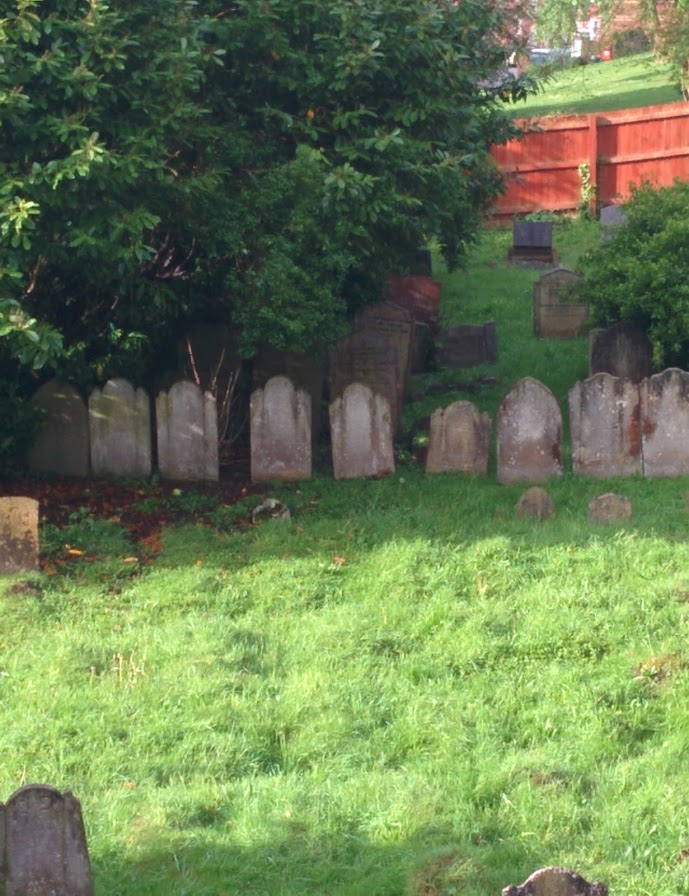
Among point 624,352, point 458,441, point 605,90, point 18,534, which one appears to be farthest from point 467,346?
point 605,90

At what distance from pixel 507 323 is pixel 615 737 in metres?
10.4

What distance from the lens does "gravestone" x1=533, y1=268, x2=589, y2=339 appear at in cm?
1439

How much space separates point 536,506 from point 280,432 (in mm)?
2053

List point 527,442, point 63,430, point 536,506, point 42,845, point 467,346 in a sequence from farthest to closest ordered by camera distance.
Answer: point 467,346 < point 63,430 < point 527,442 < point 536,506 < point 42,845

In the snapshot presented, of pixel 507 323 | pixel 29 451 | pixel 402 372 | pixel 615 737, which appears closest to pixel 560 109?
pixel 507 323

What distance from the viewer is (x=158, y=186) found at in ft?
29.0

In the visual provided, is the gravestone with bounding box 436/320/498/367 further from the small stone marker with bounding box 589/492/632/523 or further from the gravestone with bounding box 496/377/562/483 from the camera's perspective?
the small stone marker with bounding box 589/492/632/523

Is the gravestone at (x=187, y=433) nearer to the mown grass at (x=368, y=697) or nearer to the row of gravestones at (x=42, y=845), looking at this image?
the mown grass at (x=368, y=697)

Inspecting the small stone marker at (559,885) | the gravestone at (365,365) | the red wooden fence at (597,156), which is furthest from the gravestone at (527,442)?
the red wooden fence at (597,156)

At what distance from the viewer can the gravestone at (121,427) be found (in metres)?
9.57

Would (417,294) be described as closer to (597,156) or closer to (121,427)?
(121,427)

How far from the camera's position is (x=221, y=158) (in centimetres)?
941

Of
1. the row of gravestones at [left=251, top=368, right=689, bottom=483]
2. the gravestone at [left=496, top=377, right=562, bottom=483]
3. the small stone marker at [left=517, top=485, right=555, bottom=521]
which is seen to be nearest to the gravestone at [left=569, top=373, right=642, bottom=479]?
the row of gravestones at [left=251, top=368, right=689, bottom=483]

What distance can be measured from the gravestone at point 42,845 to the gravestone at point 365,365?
683cm
